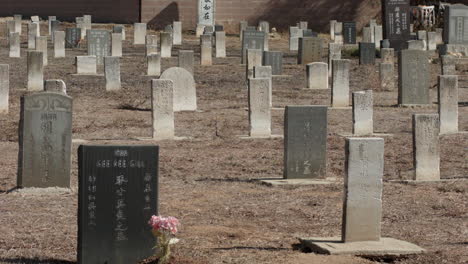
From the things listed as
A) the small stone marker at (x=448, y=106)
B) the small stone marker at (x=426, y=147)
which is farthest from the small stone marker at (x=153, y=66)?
the small stone marker at (x=426, y=147)

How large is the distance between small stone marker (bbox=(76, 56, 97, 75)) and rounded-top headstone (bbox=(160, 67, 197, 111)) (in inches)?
363

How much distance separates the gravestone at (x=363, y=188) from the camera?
11.5 metres

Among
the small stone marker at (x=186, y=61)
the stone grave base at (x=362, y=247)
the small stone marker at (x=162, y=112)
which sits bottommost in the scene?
the stone grave base at (x=362, y=247)

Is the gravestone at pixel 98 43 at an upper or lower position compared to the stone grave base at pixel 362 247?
upper

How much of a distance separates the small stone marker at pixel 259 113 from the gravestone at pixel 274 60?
11579 millimetres

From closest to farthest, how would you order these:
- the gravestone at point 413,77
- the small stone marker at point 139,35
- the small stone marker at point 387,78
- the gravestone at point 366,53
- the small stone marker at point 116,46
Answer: the gravestone at point 413,77 < the small stone marker at point 387,78 < the gravestone at point 366,53 < the small stone marker at point 116,46 < the small stone marker at point 139,35

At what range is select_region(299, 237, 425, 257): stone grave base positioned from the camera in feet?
36.4

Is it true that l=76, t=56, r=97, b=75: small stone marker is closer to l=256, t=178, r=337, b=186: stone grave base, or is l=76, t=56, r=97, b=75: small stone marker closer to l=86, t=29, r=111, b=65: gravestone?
l=86, t=29, r=111, b=65: gravestone

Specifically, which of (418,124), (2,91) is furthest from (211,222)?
(2,91)

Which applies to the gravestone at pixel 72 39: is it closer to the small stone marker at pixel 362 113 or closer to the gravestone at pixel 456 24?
the gravestone at pixel 456 24

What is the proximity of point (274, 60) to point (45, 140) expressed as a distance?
1861cm

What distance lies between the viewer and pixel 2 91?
2302 centimetres

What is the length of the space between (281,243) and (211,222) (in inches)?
52.2

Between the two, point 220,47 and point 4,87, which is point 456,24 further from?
point 4,87
